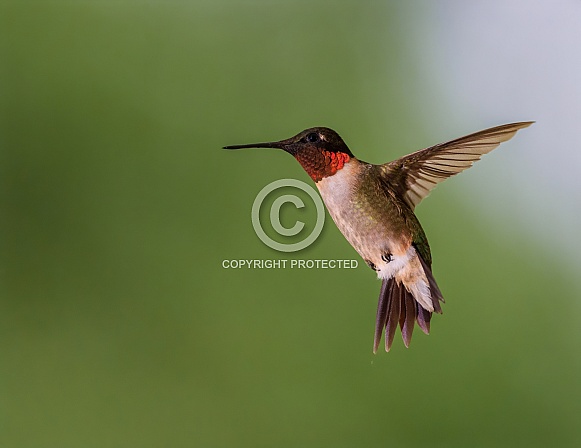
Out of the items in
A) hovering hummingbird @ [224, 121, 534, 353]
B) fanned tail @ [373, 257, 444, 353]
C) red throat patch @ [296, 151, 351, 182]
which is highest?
red throat patch @ [296, 151, 351, 182]

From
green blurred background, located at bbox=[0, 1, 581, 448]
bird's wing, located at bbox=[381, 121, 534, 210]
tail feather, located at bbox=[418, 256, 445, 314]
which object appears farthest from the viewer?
green blurred background, located at bbox=[0, 1, 581, 448]

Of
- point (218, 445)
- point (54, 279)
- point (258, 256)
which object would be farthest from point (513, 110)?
point (54, 279)

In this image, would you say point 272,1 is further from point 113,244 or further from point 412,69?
point 113,244

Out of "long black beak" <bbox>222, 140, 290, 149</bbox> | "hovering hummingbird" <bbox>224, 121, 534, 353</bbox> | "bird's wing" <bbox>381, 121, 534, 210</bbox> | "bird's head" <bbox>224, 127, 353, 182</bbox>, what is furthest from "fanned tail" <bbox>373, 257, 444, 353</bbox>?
"long black beak" <bbox>222, 140, 290, 149</bbox>

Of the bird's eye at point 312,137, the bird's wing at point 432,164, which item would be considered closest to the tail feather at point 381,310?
the bird's wing at point 432,164

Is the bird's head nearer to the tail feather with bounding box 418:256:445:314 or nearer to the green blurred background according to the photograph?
the green blurred background

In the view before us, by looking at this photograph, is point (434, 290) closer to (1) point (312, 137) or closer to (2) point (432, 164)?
(2) point (432, 164)
